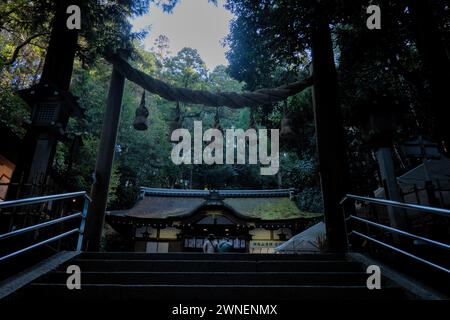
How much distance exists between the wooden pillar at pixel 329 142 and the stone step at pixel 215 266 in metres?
1.24

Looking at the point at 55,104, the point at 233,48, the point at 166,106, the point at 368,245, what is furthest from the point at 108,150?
the point at 166,106

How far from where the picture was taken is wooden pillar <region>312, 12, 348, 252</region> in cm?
494

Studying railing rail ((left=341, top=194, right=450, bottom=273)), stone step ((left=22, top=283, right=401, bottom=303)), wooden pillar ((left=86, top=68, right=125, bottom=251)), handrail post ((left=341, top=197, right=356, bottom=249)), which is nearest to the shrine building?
wooden pillar ((left=86, top=68, right=125, bottom=251))

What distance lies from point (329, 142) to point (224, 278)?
10.9ft

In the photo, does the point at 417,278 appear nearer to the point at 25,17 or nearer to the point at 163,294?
the point at 163,294

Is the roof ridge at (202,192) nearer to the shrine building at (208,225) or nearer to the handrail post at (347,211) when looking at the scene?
the shrine building at (208,225)

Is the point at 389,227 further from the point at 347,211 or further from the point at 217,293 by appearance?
the point at 217,293

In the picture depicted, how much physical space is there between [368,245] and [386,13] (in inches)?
264

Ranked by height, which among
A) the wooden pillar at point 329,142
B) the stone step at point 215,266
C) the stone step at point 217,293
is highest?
the wooden pillar at point 329,142

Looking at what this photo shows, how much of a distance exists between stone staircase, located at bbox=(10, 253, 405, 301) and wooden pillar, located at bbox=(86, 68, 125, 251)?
1317mm

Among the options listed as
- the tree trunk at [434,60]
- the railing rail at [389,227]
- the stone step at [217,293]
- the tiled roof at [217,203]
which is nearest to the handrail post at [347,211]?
the railing rail at [389,227]

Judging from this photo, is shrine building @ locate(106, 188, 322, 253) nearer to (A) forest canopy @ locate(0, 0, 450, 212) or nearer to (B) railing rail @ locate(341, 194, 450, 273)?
(A) forest canopy @ locate(0, 0, 450, 212)

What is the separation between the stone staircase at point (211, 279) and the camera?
2.59 m
